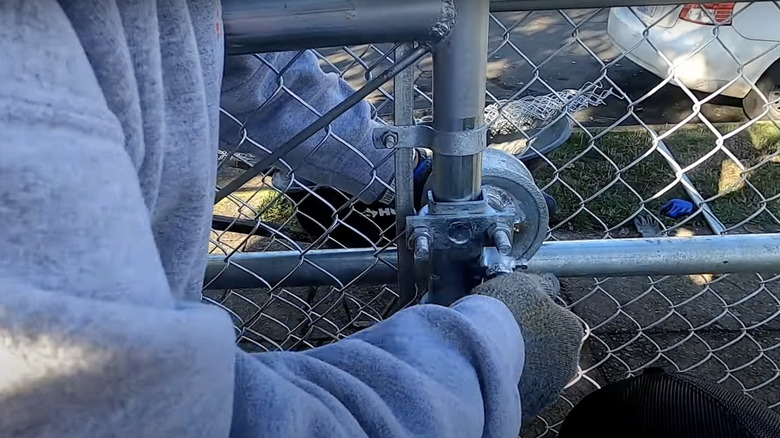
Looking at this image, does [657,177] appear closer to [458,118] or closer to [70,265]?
[458,118]

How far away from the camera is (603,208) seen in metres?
2.80

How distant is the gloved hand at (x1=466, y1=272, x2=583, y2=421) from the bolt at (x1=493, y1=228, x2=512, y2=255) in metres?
0.04

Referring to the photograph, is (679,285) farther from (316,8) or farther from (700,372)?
(316,8)

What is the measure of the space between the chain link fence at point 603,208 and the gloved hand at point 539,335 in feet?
0.77

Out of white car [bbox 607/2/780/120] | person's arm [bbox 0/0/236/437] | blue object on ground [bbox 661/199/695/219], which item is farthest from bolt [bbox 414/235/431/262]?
white car [bbox 607/2/780/120]

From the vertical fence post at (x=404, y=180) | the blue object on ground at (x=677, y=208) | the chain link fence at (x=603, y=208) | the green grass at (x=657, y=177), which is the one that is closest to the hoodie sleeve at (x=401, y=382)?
the vertical fence post at (x=404, y=180)

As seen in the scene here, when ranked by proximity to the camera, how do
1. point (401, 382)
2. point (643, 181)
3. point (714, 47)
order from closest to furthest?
point (401, 382)
point (643, 181)
point (714, 47)

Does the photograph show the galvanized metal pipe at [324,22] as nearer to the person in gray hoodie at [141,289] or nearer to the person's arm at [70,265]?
the person in gray hoodie at [141,289]

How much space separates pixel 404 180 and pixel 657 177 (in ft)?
7.01

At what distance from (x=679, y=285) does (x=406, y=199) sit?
1.55 m

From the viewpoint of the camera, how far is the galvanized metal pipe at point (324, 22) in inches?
29.3

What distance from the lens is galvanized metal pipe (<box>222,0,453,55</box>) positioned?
74cm

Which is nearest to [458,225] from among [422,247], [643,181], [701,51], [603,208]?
[422,247]

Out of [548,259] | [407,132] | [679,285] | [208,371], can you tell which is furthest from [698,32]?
[208,371]
